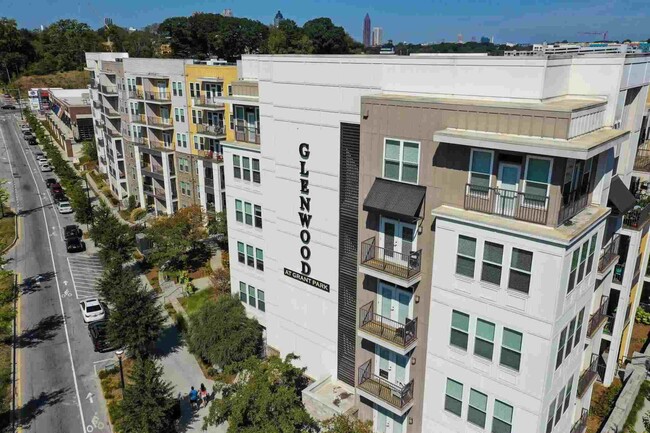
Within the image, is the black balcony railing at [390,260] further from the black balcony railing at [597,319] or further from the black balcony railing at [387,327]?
the black balcony railing at [597,319]

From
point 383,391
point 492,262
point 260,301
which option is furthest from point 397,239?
point 260,301

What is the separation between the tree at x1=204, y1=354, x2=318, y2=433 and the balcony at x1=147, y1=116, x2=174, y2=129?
120 ft

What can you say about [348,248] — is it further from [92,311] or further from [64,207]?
[64,207]

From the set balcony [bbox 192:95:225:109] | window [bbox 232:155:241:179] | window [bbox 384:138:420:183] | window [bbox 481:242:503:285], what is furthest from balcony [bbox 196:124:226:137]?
window [bbox 481:242:503:285]

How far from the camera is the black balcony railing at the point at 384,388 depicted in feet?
70.7

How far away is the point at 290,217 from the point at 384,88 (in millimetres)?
8857

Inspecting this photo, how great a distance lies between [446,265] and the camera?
Answer: 18859 mm

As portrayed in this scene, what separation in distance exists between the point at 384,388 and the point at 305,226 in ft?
29.1

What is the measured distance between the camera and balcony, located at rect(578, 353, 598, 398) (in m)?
22.0

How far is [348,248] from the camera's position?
23.7 m

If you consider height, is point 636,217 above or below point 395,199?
below

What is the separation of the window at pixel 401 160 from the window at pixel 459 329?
18.3ft

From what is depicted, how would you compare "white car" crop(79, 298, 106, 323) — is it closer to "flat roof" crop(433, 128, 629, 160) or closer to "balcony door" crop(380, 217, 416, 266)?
"balcony door" crop(380, 217, 416, 266)

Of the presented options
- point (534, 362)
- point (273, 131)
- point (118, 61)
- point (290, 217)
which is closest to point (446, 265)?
point (534, 362)
